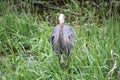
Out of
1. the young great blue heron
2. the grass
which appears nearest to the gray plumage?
the young great blue heron

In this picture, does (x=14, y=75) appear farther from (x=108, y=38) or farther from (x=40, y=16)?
(x=40, y=16)

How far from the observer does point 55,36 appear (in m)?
3.38

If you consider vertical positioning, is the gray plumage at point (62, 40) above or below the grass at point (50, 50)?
above

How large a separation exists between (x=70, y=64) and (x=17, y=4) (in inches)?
88.0

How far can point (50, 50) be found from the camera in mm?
3766

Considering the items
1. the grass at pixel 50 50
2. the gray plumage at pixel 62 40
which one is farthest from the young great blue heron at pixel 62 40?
the grass at pixel 50 50

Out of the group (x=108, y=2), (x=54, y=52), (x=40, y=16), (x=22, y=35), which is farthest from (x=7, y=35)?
(x=108, y=2)

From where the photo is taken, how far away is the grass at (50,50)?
10.7ft

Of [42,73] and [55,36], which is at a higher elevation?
[55,36]

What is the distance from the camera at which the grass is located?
10.7 ft

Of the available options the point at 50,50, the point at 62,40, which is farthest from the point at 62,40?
the point at 50,50

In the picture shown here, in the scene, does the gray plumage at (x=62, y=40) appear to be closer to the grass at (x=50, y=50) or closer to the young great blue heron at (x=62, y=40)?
the young great blue heron at (x=62, y=40)

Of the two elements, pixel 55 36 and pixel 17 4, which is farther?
pixel 17 4

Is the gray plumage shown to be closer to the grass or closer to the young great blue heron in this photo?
the young great blue heron
